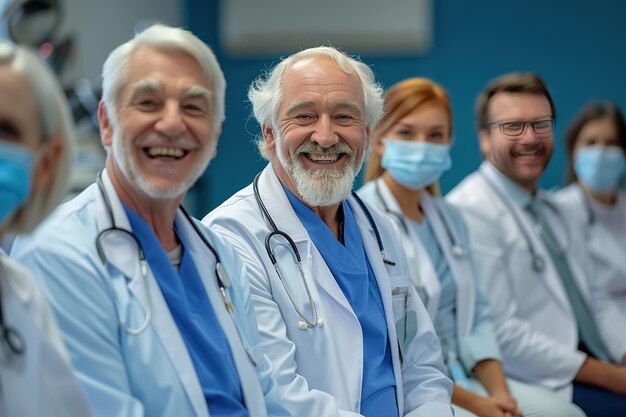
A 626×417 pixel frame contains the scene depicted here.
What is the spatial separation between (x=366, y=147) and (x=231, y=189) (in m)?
4.35

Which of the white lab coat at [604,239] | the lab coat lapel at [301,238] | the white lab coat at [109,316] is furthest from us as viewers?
the white lab coat at [604,239]

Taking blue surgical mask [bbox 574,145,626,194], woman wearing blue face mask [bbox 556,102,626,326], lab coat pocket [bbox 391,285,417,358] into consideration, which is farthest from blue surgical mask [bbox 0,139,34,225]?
blue surgical mask [bbox 574,145,626,194]

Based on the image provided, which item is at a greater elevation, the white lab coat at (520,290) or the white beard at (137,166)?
the white beard at (137,166)

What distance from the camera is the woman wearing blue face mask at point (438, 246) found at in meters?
3.00

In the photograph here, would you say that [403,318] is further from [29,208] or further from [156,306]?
[29,208]

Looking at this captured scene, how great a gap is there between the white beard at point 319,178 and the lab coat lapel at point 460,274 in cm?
70

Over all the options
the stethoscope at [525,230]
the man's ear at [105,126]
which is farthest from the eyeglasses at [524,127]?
the man's ear at [105,126]

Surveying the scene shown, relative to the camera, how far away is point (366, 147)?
2.60m

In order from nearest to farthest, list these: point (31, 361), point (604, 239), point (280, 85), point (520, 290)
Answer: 1. point (31, 361)
2. point (280, 85)
3. point (520, 290)
4. point (604, 239)

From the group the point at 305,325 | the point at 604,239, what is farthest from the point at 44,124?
the point at 604,239

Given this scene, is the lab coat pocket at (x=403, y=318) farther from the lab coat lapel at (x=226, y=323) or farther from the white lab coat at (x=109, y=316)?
the white lab coat at (x=109, y=316)

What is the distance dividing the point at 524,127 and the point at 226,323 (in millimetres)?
1283

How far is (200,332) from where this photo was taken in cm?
190

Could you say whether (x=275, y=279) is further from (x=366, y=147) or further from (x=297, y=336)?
(x=366, y=147)
